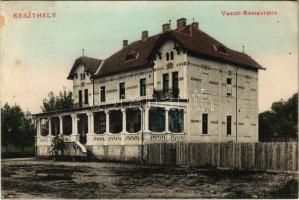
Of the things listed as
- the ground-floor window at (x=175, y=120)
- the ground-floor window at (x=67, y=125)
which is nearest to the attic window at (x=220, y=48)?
the ground-floor window at (x=175, y=120)

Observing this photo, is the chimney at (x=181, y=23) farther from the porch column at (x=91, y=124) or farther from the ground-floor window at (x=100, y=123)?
the ground-floor window at (x=100, y=123)

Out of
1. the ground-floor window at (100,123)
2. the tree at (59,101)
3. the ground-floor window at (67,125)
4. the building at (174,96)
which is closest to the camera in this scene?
the building at (174,96)

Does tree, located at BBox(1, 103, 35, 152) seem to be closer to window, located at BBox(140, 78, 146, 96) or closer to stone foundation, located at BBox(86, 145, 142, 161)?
stone foundation, located at BBox(86, 145, 142, 161)

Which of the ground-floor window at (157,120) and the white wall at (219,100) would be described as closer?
the white wall at (219,100)

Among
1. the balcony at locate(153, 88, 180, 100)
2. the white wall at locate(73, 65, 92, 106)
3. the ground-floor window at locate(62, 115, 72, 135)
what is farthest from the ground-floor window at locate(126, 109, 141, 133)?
the ground-floor window at locate(62, 115, 72, 135)

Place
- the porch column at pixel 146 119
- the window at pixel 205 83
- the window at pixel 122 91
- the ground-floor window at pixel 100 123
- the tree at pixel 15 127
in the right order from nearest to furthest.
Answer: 1. the porch column at pixel 146 119
2. the window at pixel 205 83
3. the window at pixel 122 91
4. the ground-floor window at pixel 100 123
5. the tree at pixel 15 127
